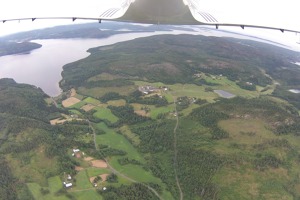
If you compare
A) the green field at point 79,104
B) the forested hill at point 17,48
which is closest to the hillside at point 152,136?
the green field at point 79,104

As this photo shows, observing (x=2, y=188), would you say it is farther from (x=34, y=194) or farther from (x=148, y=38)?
(x=148, y=38)

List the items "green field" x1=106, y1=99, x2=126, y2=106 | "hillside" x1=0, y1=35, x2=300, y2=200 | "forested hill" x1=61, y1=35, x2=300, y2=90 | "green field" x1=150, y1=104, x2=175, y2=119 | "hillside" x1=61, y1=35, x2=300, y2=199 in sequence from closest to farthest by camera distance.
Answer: "hillside" x1=0, y1=35, x2=300, y2=200 → "hillside" x1=61, y1=35, x2=300, y2=199 → "green field" x1=150, y1=104, x2=175, y2=119 → "green field" x1=106, y1=99, x2=126, y2=106 → "forested hill" x1=61, y1=35, x2=300, y2=90

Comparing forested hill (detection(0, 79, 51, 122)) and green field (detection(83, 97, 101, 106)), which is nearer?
forested hill (detection(0, 79, 51, 122))

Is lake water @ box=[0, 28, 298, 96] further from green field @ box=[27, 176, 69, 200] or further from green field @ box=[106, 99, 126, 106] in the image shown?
green field @ box=[27, 176, 69, 200]

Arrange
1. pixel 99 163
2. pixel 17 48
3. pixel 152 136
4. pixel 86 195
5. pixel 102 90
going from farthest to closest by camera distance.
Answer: pixel 17 48
pixel 102 90
pixel 152 136
pixel 99 163
pixel 86 195

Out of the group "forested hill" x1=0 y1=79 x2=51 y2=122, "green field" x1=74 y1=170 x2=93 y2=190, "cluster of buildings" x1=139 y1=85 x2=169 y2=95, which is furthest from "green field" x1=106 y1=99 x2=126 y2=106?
"green field" x1=74 y1=170 x2=93 y2=190

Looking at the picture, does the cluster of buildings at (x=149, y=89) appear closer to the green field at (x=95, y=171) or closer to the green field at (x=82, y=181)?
the green field at (x=95, y=171)

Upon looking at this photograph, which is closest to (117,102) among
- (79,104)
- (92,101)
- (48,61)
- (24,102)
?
(92,101)

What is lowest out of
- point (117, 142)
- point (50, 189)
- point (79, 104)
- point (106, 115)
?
point (50, 189)

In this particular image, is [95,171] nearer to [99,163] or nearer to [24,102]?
A: [99,163]

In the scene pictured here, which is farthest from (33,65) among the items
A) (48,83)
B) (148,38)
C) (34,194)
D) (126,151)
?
(34,194)
